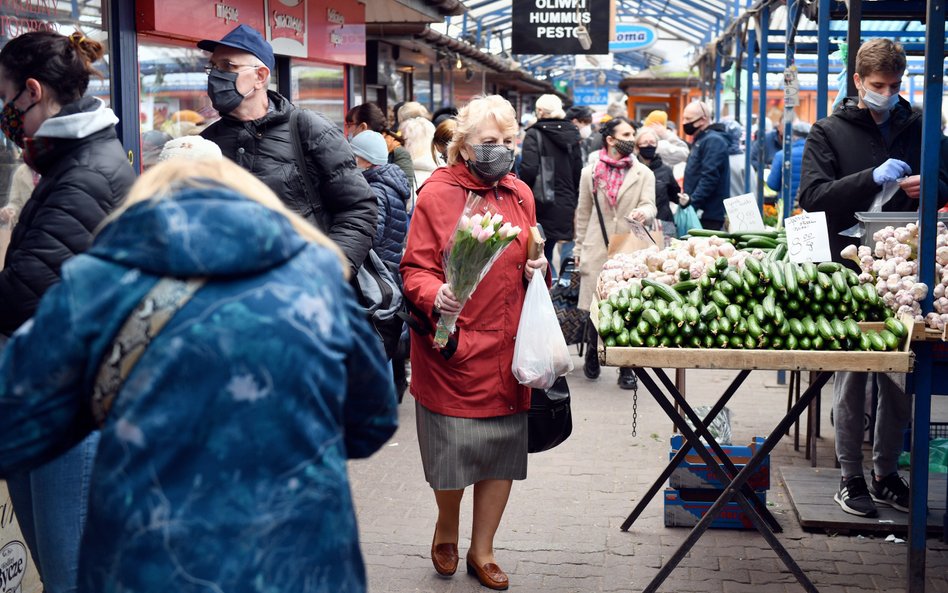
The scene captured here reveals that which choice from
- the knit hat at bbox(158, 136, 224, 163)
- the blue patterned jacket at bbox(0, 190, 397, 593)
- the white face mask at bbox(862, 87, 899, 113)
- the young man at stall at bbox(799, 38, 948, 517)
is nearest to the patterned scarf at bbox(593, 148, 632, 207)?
the young man at stall at bbox(799, 38, 948, 517)

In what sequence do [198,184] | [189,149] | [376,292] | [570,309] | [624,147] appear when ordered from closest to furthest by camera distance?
[198,184]
[189,149]
[376,292]
[624,147]
[570,309]

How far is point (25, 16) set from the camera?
462 centimetres

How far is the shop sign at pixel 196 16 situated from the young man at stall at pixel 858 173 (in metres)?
3.39

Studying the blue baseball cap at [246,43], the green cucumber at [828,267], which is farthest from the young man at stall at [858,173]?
the blue baseball cap at [246,43]

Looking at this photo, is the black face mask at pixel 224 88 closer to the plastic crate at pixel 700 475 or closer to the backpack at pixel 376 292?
the backpack at pixel 376 292

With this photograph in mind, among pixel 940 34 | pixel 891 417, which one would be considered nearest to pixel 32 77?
pixel 940 34

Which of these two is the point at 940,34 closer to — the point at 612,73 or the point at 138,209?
the point at 138,209

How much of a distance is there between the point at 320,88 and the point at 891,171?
19.8 ft

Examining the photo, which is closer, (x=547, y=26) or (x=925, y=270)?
(x=925, y=270)

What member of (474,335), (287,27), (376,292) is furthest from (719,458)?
(287,27)

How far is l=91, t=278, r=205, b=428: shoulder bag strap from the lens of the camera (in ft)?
6.33

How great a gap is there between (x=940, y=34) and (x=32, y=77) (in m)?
3.12

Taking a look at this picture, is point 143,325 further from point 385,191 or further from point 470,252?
point 385,191

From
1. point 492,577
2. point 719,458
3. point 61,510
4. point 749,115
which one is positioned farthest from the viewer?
point 749,115
